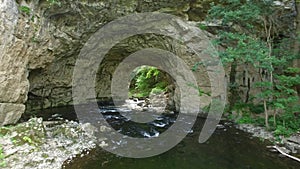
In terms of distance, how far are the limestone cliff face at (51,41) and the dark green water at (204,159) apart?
3.35 metres

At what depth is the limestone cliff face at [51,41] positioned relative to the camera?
7.16 m

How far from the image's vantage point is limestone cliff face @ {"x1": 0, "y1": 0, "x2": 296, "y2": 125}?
7159 mm

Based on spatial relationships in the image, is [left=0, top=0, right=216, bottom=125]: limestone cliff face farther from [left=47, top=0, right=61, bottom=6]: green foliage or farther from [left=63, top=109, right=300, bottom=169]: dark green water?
[left=63, top=109, right=300, bottom=169]: dark green water

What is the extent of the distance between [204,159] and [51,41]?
8.04m

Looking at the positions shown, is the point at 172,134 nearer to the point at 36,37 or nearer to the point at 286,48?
the point at 286,48

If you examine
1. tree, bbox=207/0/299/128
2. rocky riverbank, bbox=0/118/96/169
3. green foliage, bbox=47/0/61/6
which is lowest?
rocky riverbank, bbox=0/118/96/169

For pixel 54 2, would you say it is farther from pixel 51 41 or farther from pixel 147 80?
pixel 147 80

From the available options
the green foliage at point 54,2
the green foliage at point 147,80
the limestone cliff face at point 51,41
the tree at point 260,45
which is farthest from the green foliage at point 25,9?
the green foliage at point 147,80

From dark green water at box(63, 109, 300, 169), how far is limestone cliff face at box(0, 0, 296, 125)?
335cm

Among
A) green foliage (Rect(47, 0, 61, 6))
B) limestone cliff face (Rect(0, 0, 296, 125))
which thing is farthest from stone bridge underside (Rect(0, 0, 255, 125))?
green foliage (Rect(47, 0, 61, 6))

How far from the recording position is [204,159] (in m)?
6.39

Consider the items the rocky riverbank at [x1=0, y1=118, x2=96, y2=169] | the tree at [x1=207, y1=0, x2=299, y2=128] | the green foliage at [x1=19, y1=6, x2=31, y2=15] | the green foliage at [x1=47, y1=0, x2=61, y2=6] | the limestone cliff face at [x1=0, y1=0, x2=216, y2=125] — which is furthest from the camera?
the green foliage at [x1=47, y1=0, x2=61, y2=6]

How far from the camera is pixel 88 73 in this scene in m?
16.8

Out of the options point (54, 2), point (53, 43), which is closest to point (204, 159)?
point (54, 2)
